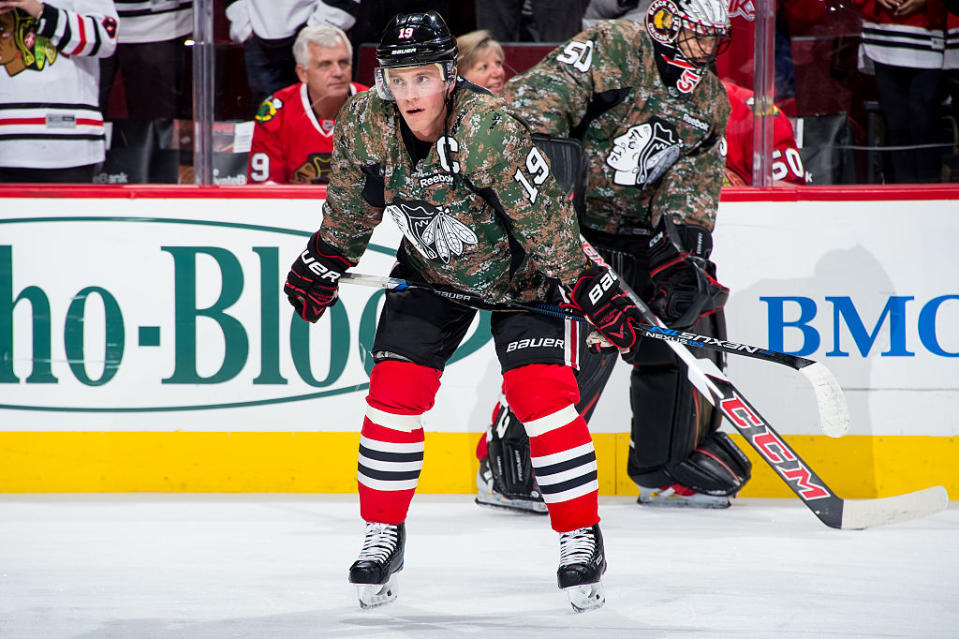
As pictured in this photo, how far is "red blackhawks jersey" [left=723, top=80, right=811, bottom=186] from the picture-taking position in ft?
10.5

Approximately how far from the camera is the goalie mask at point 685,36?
8.56 ft

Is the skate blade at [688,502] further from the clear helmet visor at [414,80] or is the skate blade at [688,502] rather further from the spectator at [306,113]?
the clear helmet visor at [414,80]

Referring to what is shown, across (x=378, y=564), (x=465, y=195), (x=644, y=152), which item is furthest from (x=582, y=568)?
(x=644, y=152)

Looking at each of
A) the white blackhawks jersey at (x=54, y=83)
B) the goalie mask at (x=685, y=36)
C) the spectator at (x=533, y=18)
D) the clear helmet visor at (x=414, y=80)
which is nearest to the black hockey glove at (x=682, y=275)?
the goalie mask at (x=685, y=36)

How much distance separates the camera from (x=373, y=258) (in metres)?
3.14

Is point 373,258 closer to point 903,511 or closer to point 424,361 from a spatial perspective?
point 424,361

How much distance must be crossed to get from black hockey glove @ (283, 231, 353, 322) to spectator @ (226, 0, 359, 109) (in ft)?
4.21

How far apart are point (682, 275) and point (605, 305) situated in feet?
2.22

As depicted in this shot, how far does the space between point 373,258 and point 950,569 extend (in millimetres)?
1739

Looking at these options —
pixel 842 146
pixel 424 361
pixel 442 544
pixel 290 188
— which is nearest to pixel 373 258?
pixel 290 188

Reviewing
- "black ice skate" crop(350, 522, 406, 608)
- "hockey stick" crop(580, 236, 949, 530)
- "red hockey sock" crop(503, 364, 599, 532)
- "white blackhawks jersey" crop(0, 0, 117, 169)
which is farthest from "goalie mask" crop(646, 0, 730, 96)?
"white blackhawks jersey" crop(0, 0, 117, 169)

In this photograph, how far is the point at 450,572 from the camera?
2338 mm

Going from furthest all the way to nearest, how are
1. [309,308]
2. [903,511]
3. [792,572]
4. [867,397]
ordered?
[867,397]
[903,511]
[792,572]
[309,308]

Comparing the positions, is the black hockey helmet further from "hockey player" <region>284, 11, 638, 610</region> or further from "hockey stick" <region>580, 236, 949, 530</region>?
"hockey player" <region>284, 11, 638, 610</region>
